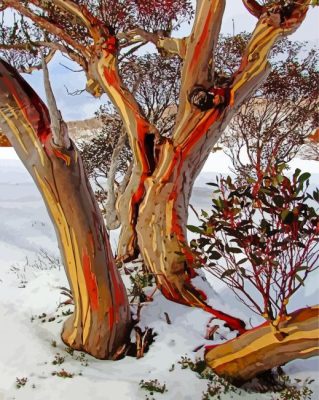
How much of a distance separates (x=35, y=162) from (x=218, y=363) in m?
1.95

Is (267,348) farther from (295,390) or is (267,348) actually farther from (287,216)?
(287,216)

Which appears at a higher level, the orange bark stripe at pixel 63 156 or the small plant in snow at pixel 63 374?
the orange bark stripe at pixel 63 156

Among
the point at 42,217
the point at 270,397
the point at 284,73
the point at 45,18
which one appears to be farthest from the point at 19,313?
the point at 284,73

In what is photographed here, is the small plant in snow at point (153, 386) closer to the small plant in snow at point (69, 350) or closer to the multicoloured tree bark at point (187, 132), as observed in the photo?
the small plant in snow at point (69, 350)

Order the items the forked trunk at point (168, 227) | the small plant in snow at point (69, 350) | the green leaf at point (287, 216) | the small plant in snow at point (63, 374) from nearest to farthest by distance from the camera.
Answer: the green leaf at point (287, 216)
the small plant in snow at point (63, 374)
the small plant in snow at point (69, 350)
the forked trunk at point (168, 227)

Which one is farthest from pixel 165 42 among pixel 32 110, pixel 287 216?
pixel 287 216

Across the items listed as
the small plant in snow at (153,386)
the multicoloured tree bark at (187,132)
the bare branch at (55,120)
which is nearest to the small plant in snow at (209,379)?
the small plant in snow at (153,386)

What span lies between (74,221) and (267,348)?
1.59m

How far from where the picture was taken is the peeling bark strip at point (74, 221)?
3137 mm

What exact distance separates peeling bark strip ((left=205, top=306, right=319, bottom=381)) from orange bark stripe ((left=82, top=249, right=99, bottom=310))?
940 millimetres

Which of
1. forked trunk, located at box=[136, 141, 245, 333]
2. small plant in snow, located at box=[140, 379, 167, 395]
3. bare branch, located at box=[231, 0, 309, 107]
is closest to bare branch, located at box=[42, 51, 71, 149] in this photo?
forked trunk, located at box=[136, 141, 245, 333]

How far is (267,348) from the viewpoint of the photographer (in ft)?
9.94

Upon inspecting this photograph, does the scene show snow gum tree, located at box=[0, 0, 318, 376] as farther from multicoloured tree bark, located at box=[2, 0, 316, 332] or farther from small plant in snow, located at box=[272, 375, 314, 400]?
small plant in snow, located at box=[272, 375, 314, 400]

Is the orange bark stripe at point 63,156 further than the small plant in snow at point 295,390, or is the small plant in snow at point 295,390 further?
the small plant in snow at point 295,390
